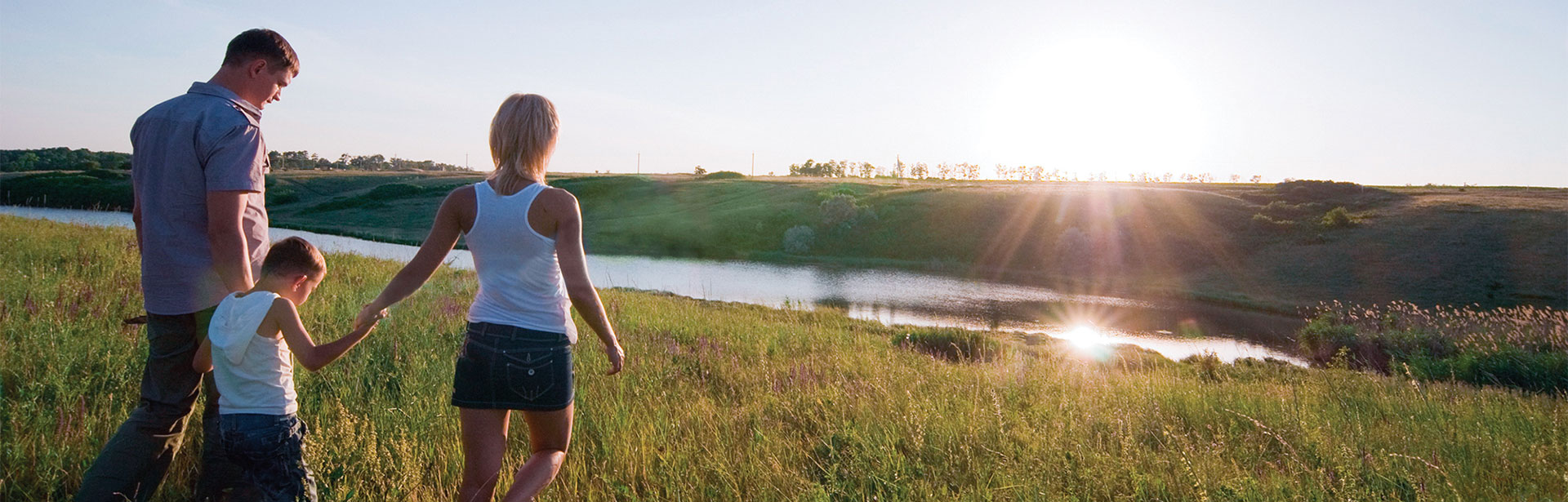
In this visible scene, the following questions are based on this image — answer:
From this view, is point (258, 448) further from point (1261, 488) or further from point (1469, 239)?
point (1469, 239)

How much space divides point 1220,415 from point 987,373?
74.6 inches

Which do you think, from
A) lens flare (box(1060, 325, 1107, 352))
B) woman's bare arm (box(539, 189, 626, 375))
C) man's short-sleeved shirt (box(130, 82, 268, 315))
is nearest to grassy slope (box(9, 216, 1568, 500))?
man's short-sleeved shirt (box(130, 82, 268, 315))

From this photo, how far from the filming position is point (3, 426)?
360 centimetres

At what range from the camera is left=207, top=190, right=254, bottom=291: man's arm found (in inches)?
108

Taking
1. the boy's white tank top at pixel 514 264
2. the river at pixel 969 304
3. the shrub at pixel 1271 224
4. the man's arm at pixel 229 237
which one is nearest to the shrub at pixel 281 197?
the river at pixel 969 304

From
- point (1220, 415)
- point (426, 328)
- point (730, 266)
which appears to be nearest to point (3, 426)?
point (426, 328)

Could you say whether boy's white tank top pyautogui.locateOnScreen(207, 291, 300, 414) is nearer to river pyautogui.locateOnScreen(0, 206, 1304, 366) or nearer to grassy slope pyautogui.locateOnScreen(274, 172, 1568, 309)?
river pyautogui.locateOnScreen(0, 206, 1304, 366)

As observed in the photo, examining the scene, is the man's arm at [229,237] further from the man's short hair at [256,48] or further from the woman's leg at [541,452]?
the woman's leg at [541,452]

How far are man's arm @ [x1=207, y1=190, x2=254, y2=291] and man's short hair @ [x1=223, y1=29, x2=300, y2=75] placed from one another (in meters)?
0.53

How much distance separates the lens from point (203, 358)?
286 centimetres

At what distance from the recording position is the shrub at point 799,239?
48375 mm

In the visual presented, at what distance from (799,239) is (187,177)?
153 feet

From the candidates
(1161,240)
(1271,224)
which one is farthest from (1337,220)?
(1161,240)

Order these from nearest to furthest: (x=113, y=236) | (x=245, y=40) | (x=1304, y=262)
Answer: (x=245, y=40)
(x=113, y=236)
(x=1304, y=262)
